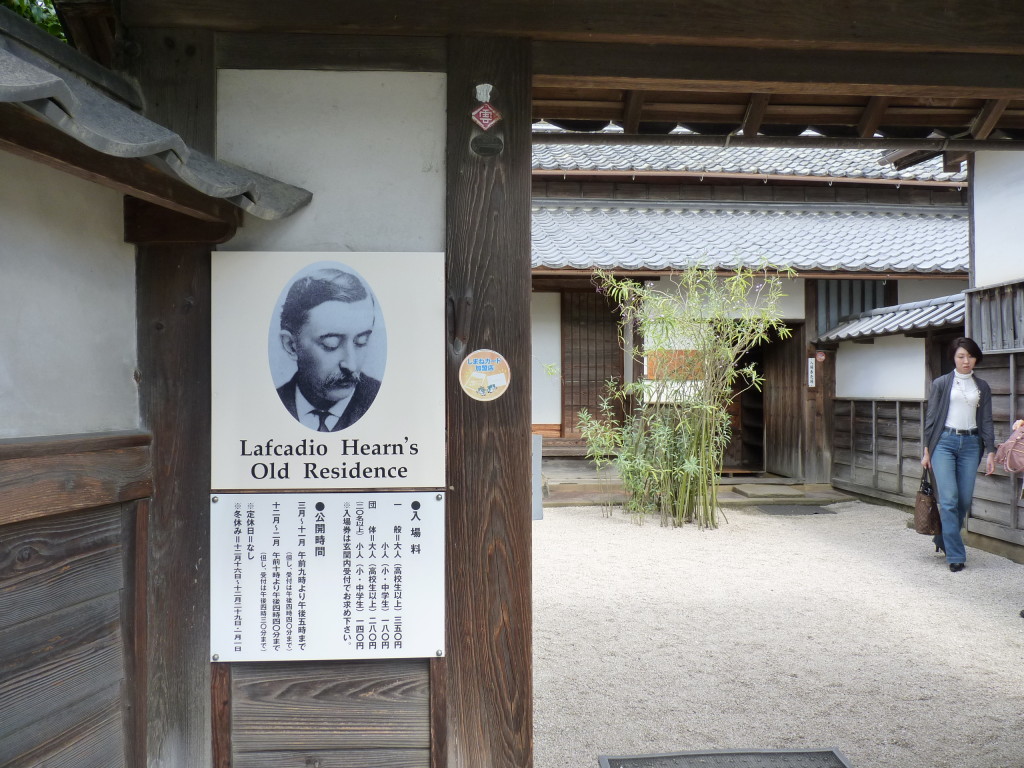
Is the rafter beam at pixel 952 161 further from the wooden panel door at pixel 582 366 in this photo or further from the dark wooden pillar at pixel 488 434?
the dark wooden pillar at pixel 488 434

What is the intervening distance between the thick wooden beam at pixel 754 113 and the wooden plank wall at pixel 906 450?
4106mm

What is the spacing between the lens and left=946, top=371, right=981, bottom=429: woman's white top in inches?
212

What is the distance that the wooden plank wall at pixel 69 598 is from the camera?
62.8 inches

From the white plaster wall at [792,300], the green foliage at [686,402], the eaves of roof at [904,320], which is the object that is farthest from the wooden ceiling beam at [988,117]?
the white plaster wall at [792,300]

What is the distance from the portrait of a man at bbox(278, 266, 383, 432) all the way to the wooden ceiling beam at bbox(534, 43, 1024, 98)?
35.1 inches

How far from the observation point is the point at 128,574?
198cm

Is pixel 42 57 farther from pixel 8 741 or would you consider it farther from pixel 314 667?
pixel 314 667

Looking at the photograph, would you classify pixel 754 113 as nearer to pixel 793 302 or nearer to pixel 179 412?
pixel 179 412

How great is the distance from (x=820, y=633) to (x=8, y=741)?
4.03m

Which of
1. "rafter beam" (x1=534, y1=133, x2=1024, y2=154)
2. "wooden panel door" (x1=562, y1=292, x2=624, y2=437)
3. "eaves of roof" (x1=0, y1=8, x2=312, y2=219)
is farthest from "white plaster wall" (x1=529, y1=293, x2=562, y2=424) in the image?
"eaves of roof" (x1=0, y1=8, x2=312, y2=219)

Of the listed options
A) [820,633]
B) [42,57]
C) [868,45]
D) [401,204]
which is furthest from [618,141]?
[820,633]

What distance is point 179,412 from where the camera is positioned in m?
2.09

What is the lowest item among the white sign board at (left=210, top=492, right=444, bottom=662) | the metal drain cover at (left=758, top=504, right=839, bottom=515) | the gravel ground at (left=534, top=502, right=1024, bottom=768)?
the gravel ground at (left=534, top=502, right=1024, bottom=768)

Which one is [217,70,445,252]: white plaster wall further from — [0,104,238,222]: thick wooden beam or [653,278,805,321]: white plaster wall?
[653,278,805,321]: white plaster wall
